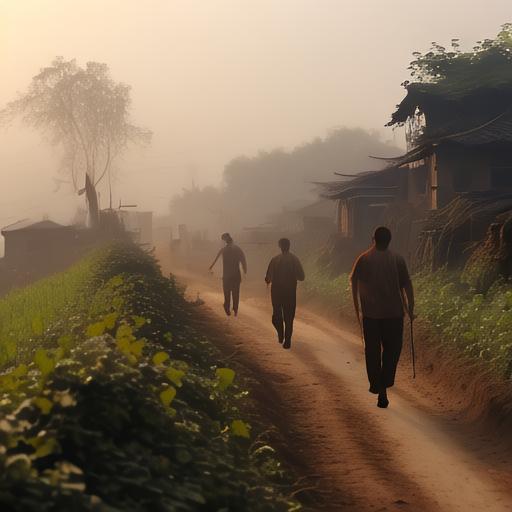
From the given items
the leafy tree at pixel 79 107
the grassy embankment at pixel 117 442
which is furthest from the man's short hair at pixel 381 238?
the leafy tree at pixel 79 107

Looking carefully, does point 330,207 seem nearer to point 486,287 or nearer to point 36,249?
point 36,249

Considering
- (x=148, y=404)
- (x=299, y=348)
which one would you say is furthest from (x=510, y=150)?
(x=148, y=404)

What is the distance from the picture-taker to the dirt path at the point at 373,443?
7.28 m

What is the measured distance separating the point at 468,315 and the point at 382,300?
6.37 metres

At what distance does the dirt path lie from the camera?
7.28 meters

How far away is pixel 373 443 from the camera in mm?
9000

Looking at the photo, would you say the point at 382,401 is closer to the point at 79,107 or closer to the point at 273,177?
the point at 79,107

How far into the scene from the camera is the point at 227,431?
6992mm

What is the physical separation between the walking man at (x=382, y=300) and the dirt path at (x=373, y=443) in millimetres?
814

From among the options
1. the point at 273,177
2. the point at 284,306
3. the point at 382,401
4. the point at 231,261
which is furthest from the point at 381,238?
the point at 273,177

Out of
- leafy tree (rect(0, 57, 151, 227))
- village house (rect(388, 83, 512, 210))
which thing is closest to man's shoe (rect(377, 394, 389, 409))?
village house (rect(388, 83, 512, 210))

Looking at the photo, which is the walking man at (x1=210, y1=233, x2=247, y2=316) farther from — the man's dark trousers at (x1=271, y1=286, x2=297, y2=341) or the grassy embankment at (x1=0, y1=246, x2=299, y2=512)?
the grassy embankment at (x1=0, y1=246, x2=299, y2=512)

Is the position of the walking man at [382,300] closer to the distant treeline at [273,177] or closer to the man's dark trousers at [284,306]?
the man's dark trousers at [284,306]

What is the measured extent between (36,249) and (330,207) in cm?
2281
